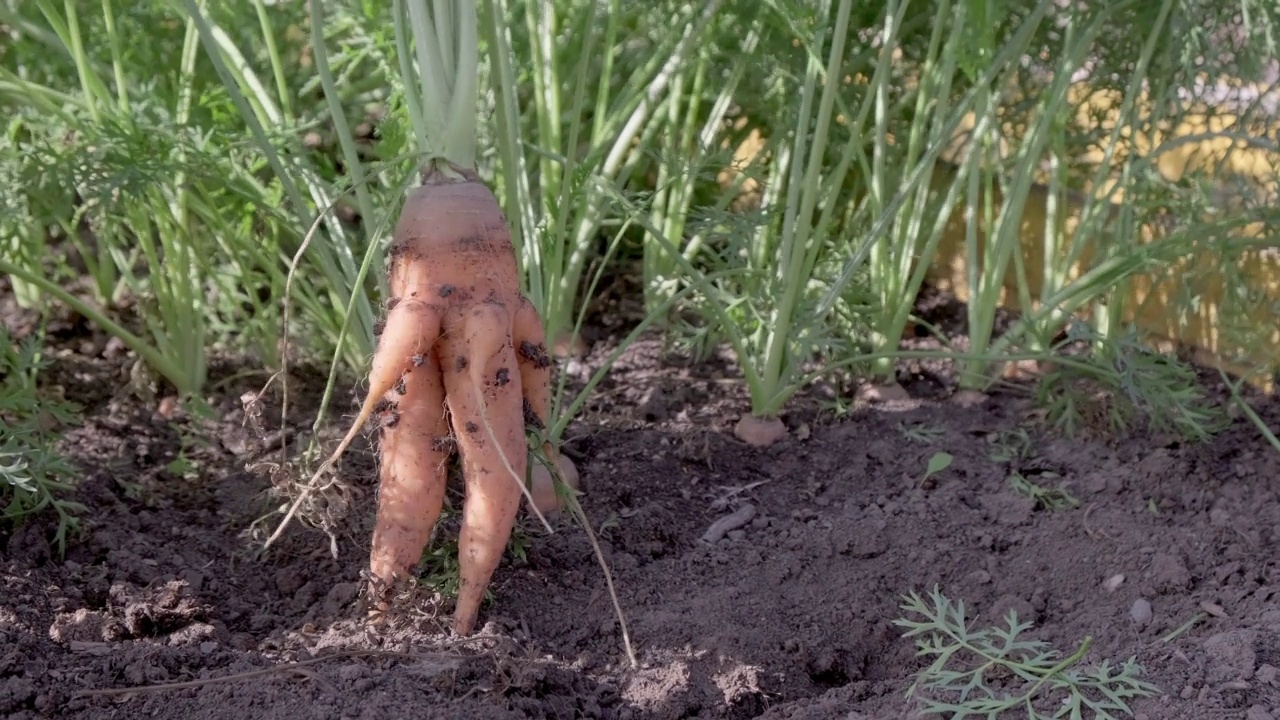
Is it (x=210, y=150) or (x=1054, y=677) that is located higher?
(x=210, y=150)

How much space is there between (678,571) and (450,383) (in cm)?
46

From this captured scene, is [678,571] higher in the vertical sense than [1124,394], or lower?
lower

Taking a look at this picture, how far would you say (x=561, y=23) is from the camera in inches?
108

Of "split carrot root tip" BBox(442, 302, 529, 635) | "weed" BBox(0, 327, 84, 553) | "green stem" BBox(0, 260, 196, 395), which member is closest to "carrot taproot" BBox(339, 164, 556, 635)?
"split carrot root tip" BBox(442, 302, 529, 635)

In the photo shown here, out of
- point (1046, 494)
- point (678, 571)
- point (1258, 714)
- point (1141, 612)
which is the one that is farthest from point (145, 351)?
point (1258, 714)

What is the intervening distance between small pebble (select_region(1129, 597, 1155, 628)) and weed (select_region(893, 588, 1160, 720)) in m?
0.18

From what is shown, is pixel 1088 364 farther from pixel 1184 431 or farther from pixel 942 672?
pixel 942 672

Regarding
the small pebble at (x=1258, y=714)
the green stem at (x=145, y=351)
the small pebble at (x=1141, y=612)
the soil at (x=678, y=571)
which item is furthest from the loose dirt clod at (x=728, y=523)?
the green stem at (x=145, y=351)

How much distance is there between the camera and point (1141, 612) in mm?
1718

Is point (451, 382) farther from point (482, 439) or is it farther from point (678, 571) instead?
point (678, 571)

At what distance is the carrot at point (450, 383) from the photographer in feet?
5.42

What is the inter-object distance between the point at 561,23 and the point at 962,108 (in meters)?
1.05

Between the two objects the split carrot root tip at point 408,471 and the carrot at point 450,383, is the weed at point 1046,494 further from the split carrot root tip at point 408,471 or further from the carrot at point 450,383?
the split carrot root tip at point 408,471

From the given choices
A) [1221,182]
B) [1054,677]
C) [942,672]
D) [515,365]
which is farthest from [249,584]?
[1221,182]
